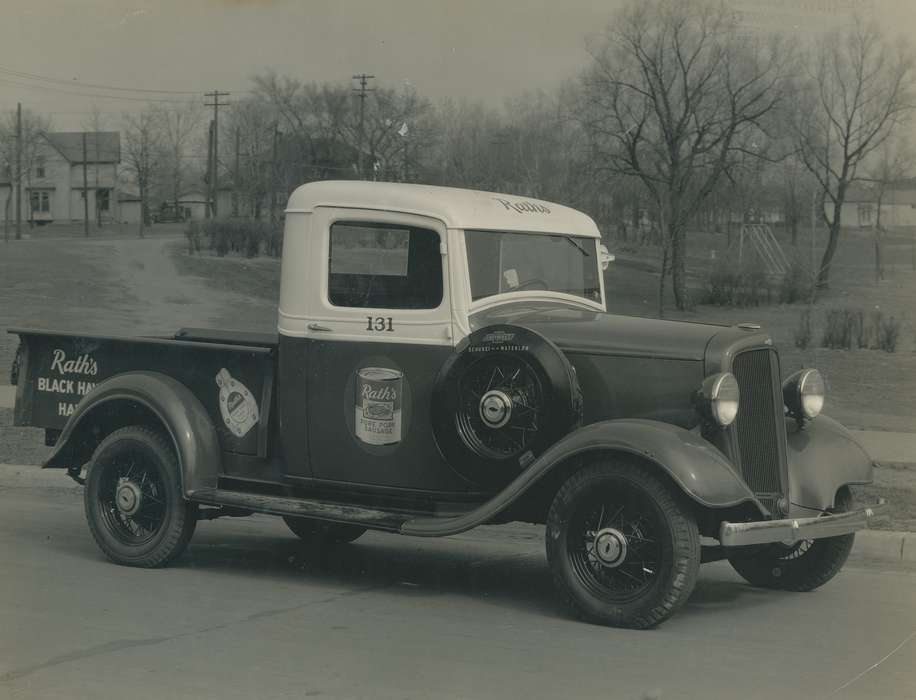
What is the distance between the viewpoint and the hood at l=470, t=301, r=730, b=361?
5672mm

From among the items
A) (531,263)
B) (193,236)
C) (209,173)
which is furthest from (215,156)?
(531,263)

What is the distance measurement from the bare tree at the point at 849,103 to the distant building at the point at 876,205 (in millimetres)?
236

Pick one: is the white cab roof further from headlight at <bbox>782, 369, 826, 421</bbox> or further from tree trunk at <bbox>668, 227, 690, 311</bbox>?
tree trunk at <bbox>668, 227, 690, 311</bbox>

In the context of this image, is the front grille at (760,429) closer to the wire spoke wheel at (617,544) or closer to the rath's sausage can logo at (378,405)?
the wire spoke wheel at (617,544)

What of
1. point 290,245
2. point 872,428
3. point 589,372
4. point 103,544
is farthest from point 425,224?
point 872,428

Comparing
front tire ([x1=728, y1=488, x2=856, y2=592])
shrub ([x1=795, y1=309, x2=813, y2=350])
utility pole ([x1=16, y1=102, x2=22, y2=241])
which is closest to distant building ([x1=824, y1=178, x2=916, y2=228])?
shrub ([x1=795, y1=309, x2=813, y2=350])

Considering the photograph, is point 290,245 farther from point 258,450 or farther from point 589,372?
point 589,372

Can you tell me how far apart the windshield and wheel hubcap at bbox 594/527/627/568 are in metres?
1.53

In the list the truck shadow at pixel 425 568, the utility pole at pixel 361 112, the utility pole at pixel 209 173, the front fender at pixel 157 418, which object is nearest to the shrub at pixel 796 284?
the utility pole at pixel 361 112

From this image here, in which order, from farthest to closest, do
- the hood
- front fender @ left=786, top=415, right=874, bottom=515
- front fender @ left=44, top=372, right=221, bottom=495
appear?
1. front fender @ left=44, top=372, right=221, bottom=495
2. front fender @ left=786, top=415, right=874, bottom=515
3. the hood

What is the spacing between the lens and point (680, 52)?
58.1ft

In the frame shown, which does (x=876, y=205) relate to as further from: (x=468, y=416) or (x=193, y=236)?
(x=193, y=236)

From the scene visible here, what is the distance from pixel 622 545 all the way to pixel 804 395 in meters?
1.56

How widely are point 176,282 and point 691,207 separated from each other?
12.5m
